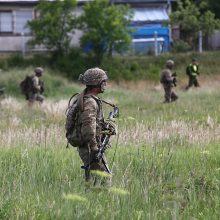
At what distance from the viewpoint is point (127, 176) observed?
729 cm

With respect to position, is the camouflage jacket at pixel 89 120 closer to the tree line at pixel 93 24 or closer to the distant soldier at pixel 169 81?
the distant soldier at pixel 169 81

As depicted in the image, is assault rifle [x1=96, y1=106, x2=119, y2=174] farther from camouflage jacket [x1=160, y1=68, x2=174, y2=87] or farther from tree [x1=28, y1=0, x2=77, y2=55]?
tree [x1=28, y1=0, x2=77, y2=55]

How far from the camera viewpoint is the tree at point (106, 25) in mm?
36719

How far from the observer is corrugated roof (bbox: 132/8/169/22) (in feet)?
138

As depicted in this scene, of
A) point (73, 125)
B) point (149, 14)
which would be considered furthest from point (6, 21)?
point (73, 125)

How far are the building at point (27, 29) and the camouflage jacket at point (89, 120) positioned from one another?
108 ft

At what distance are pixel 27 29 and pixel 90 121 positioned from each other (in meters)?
35.2

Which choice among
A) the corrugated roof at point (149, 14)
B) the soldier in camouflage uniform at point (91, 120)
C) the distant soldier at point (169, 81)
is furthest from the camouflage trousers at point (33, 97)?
the corrugated roof at point (149, 14)

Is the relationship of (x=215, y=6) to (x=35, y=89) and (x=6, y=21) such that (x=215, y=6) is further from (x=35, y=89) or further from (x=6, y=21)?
(x=35, y=89)

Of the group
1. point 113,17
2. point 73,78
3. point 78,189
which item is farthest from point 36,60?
point 78,189

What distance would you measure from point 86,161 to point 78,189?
93cm

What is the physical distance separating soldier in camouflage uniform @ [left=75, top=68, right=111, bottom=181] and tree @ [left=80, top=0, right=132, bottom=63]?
28.9m

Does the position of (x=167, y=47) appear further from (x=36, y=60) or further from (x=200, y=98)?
(x=200, y=98)

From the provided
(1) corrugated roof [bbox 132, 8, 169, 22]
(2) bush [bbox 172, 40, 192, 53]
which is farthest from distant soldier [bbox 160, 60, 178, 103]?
(1) corrugated roof [bbox 132, 8, 169, 22]
